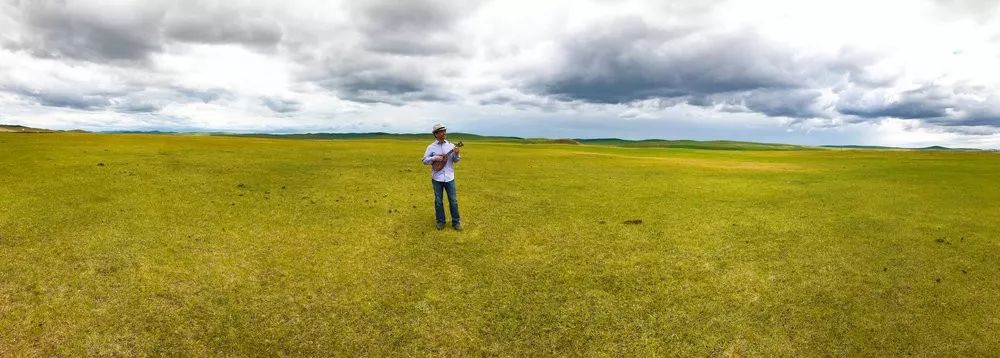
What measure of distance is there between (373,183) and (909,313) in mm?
18418

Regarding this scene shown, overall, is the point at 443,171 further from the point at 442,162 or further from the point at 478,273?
the point at 478,273

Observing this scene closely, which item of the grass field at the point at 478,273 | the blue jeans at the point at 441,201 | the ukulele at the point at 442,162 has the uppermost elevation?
the ukulele at the point at 442,162

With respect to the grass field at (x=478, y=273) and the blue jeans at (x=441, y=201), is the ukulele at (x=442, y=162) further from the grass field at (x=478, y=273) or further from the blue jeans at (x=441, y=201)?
the grass field at (x=478, y=273)

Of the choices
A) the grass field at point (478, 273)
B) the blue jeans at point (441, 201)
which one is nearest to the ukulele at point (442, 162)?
the blue jeans at point (441, 201)

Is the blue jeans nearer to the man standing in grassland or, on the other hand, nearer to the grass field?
the man standing in grassland

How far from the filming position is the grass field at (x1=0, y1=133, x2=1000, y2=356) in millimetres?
9477

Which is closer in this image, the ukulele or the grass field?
the grass field

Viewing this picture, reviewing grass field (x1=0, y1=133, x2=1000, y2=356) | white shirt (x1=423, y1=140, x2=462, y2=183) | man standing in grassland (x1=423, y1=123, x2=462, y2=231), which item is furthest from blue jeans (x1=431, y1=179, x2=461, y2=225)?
grass field (x1=0, y1=133, x2=1000, y2=356)

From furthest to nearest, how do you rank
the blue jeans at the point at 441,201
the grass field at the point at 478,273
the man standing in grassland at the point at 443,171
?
the blue jeans at the point at 441,201 < the man standing in grassland at the point at 443,171 < the grass field at the point at 478,273

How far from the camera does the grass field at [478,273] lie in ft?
31.1

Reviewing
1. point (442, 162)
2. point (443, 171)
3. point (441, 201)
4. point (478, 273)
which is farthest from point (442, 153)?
point (478, 273)

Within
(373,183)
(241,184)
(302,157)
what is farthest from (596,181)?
(302,157)

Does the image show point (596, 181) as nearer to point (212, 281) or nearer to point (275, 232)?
point (275, 232)

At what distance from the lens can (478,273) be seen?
12.3m
